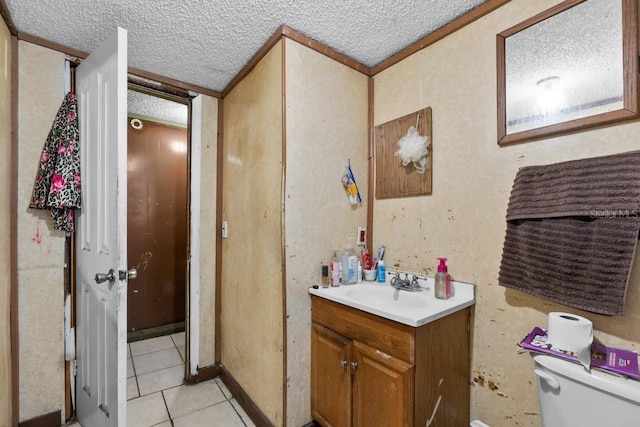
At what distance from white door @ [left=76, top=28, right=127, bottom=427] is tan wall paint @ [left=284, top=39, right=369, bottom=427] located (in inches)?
28.9

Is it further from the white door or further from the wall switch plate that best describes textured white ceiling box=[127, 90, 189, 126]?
the wall switch plate

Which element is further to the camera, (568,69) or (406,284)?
(406,284)

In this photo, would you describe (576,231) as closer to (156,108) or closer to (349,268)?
(349,268)

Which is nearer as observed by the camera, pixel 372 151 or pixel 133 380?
pixel 372 151

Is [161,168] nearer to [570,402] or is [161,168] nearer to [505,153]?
[505,153]

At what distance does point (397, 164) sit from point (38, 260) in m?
2.14

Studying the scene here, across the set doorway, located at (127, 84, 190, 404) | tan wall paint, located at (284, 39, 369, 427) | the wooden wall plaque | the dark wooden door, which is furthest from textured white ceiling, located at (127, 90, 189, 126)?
the wooden wall plaque

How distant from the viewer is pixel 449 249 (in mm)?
1456

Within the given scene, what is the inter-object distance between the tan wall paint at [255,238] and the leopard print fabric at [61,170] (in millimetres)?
875

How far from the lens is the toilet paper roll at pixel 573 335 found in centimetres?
95

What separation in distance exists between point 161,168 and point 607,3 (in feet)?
10.6

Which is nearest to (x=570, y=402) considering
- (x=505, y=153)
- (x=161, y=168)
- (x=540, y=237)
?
(x=540, y=237)

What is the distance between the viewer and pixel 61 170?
1494mm

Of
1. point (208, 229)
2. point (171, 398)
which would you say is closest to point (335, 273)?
point (208, 229)
